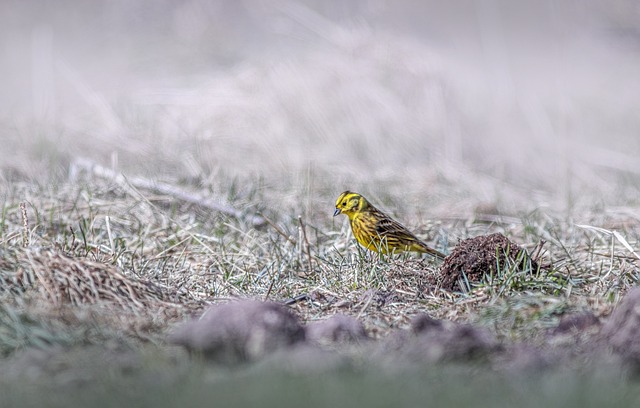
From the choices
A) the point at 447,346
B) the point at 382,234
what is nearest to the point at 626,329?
the point at 447,346

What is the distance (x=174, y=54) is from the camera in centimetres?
1377

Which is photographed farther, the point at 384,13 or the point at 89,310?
the point at 384,13

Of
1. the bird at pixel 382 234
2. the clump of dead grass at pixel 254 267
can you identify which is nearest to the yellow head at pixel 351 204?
the bird at pixel 382 234

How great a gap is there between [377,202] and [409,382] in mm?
4513

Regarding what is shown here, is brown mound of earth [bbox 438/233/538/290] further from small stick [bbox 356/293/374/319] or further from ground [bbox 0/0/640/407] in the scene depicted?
Answer: small stick [bbox 356/293/374/319]

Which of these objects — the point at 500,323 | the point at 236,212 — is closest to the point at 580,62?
the point at 236,212

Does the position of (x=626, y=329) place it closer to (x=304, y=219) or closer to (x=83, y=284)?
(x=83, y=284)

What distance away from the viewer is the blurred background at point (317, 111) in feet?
31.2

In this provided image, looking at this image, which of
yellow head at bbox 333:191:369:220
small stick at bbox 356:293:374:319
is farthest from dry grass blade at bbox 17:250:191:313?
yellow head at bbox 333:191:369:220

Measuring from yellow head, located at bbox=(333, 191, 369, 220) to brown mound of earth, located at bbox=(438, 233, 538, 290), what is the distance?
0.98 metres

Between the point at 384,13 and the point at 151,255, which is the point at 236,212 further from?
the point at 384,13

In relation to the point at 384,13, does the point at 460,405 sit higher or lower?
lower

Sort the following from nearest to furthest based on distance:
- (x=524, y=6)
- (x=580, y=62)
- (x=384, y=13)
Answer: (x=384, y=13) < (x=580, y=62) < (x=524, y=6)

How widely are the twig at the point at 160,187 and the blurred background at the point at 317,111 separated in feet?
1.16
